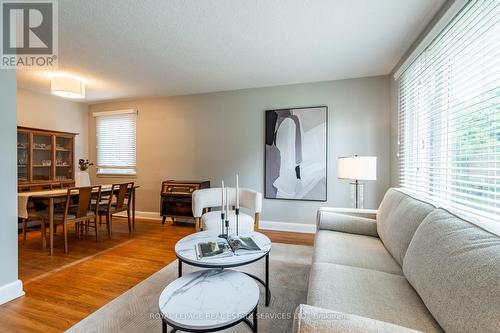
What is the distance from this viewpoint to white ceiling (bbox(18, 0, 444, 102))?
2.03 m

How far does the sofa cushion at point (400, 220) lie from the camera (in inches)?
62.8

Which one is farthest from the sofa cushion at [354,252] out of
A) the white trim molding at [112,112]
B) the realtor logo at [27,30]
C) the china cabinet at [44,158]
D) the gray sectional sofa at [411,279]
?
the china cabinet at [44,158]

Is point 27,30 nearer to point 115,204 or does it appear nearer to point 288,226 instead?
point 115,204

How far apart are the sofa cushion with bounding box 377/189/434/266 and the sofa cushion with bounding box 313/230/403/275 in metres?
0.07

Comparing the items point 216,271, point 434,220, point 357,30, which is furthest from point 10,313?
point 357,30

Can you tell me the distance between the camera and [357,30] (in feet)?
7.73

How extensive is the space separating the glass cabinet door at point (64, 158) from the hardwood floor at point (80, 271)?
4.18ft

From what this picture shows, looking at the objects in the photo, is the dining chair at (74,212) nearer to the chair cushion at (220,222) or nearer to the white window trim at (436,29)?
the chair cushion at (220,222)

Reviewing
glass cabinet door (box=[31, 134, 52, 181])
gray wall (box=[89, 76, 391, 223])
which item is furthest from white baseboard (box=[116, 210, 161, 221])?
glass cabinet door (box=[31, 134, 52, 181])

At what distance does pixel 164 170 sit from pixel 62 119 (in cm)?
236

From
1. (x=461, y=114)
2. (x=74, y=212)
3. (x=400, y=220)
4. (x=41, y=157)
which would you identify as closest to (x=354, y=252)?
(x=400, y=220)

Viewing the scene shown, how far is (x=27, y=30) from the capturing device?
2352 millimetres

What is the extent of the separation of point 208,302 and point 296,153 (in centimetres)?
299

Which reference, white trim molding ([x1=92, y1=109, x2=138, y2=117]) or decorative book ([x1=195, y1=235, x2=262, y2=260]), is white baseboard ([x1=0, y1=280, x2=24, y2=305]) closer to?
decorative book ([x1=195, y1=235, x2=262, y2=260])
